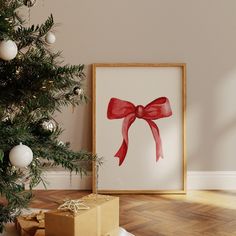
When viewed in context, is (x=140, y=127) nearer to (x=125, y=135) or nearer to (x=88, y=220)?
(x=125, y=135)

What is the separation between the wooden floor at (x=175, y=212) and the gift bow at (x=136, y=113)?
0.36 meters

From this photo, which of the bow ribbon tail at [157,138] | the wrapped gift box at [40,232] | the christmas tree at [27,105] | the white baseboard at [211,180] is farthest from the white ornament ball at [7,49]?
the white baseboard at [211,180]

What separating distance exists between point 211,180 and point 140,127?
668 mm

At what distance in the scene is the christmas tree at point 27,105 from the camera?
60.4 inches

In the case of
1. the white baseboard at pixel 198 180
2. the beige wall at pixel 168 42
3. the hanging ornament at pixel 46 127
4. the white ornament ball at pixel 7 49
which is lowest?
the white baseboard at pixel 198 180

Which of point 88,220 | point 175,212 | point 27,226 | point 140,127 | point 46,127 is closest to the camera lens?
point 46,127

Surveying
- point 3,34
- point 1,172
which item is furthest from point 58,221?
point 3,34

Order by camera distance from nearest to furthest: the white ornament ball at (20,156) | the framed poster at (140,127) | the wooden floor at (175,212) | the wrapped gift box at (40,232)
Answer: the white ornament ball at (20,156), the wrapped gift box at (40,232), the wooden floor at (175,212), the framed poster at (140,127)

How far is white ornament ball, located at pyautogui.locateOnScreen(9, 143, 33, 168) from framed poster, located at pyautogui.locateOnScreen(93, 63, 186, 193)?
1984 mm

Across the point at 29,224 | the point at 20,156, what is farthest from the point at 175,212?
the point at 20,156

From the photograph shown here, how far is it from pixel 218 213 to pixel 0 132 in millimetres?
1776

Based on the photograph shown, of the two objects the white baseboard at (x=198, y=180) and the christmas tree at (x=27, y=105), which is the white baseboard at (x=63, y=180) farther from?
the christmas tree at (x=27, y=105)

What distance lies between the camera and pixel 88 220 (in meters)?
1.86

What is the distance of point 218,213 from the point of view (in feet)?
9.51
